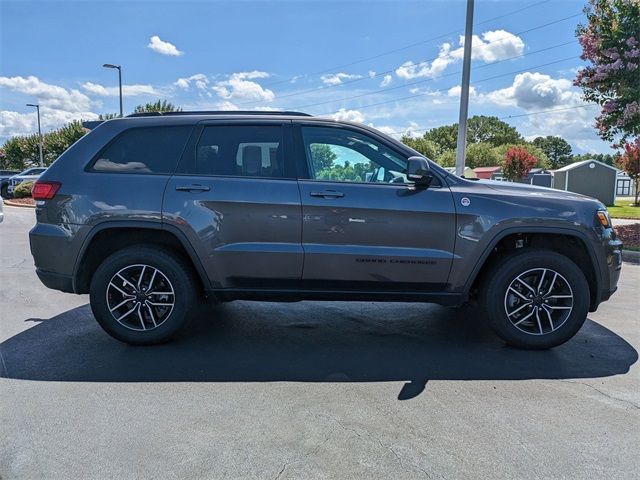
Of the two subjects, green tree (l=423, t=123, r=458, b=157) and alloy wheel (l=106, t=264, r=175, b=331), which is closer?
alloy wheel (l=106, t=264, r=175, b=331)

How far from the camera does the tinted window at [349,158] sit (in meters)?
4.21

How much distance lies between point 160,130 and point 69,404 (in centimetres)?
236

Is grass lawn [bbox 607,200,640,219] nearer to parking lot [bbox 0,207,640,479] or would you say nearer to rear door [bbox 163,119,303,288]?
parking lot [bbox 0,207,640,479]

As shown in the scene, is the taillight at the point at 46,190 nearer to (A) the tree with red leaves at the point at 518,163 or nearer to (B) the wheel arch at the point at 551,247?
(B) the wheel arch at the point at 551,247

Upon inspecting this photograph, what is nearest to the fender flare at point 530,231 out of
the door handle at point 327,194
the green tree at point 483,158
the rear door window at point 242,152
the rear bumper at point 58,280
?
the door handle at point 327,194

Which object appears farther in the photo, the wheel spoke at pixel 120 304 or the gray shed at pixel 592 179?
the gray shed at pixel 592 179

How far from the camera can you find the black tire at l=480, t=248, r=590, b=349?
13.7 feet

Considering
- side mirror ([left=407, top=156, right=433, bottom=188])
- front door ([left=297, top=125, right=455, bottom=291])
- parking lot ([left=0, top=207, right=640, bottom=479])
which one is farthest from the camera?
front door ([left=297, top=125, right=455, bottom=291])

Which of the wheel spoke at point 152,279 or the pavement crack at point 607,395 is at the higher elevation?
the wheel spoke at point 152,279

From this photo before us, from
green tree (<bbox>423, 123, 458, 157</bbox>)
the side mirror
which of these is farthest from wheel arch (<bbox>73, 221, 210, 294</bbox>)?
green tree (<bbox>423, 123, 458, 157</bbox>)

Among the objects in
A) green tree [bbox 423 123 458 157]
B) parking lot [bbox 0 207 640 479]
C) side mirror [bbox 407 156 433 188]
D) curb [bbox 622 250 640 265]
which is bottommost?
parking lot [bbox 0 207 640 479]

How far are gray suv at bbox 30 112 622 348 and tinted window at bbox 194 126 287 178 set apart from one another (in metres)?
0.01

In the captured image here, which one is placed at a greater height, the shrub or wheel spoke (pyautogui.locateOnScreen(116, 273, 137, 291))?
→ the shrub

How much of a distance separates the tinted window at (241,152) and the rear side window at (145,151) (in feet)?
0.70
